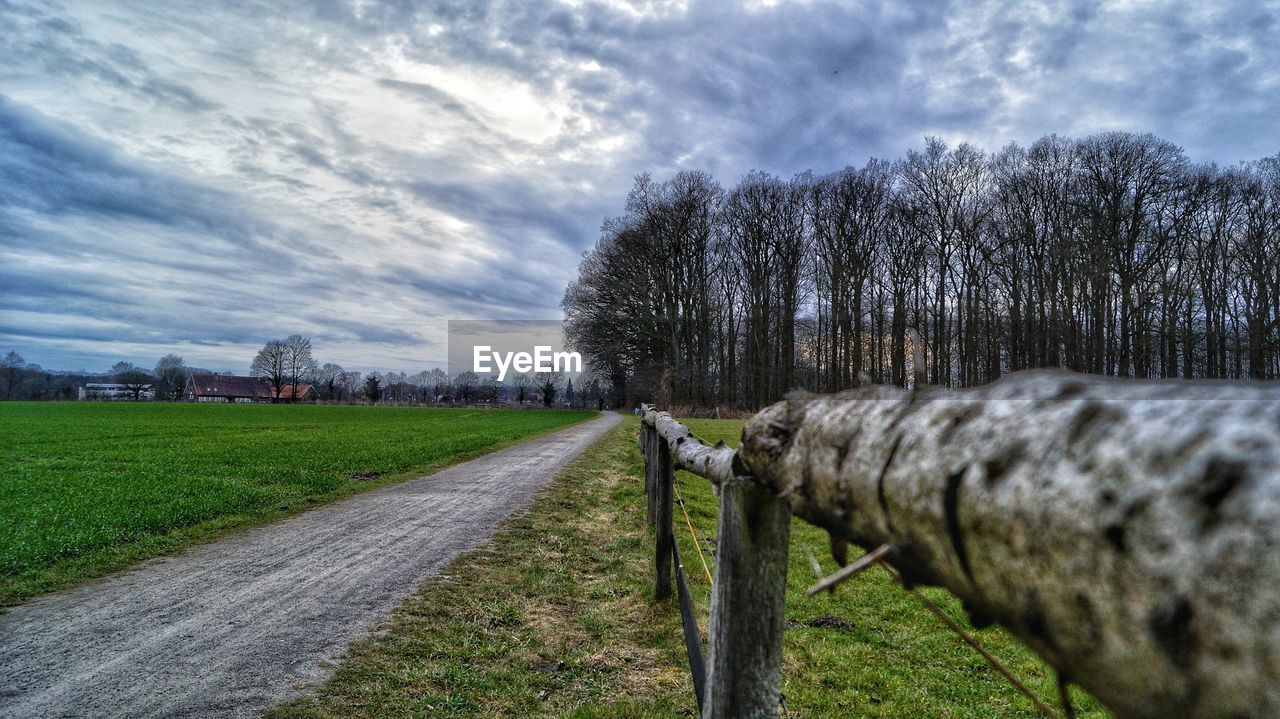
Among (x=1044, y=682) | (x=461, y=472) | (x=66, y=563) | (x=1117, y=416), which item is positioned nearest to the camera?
(x=1117, y=416)

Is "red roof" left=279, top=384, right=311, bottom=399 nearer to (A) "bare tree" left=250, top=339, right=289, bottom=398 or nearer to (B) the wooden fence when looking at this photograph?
(A) "bare tree" left=250, top=339, right=289, bottom=398

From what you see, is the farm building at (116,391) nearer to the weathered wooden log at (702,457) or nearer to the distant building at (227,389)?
the distant building at (227,389)

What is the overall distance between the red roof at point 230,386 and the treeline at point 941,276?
4134 inches

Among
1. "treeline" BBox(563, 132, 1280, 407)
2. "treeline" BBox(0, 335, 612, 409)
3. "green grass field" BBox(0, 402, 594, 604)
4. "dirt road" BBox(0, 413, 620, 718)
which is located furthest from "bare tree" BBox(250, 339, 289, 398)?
"dirt road" BBox(0, 413, 620, 718)

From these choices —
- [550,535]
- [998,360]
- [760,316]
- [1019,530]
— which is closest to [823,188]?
[760,316]

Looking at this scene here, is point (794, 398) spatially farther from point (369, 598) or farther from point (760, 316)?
point (760, 316)

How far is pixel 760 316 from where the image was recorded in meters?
49.9

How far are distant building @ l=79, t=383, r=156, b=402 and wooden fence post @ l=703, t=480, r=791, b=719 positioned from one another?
13977 cm

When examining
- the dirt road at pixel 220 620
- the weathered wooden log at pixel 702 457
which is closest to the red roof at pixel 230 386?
the dirt road at pixel 220 620

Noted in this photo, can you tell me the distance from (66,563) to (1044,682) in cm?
911

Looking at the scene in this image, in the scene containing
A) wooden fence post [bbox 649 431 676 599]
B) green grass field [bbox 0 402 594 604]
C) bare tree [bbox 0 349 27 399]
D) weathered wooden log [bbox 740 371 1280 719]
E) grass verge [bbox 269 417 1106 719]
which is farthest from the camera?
bare tree [bbox 0 349 27 399]

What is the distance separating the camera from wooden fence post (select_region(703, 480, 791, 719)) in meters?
2.16

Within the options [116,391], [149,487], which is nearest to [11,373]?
[116,391]

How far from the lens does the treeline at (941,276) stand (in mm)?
33938
